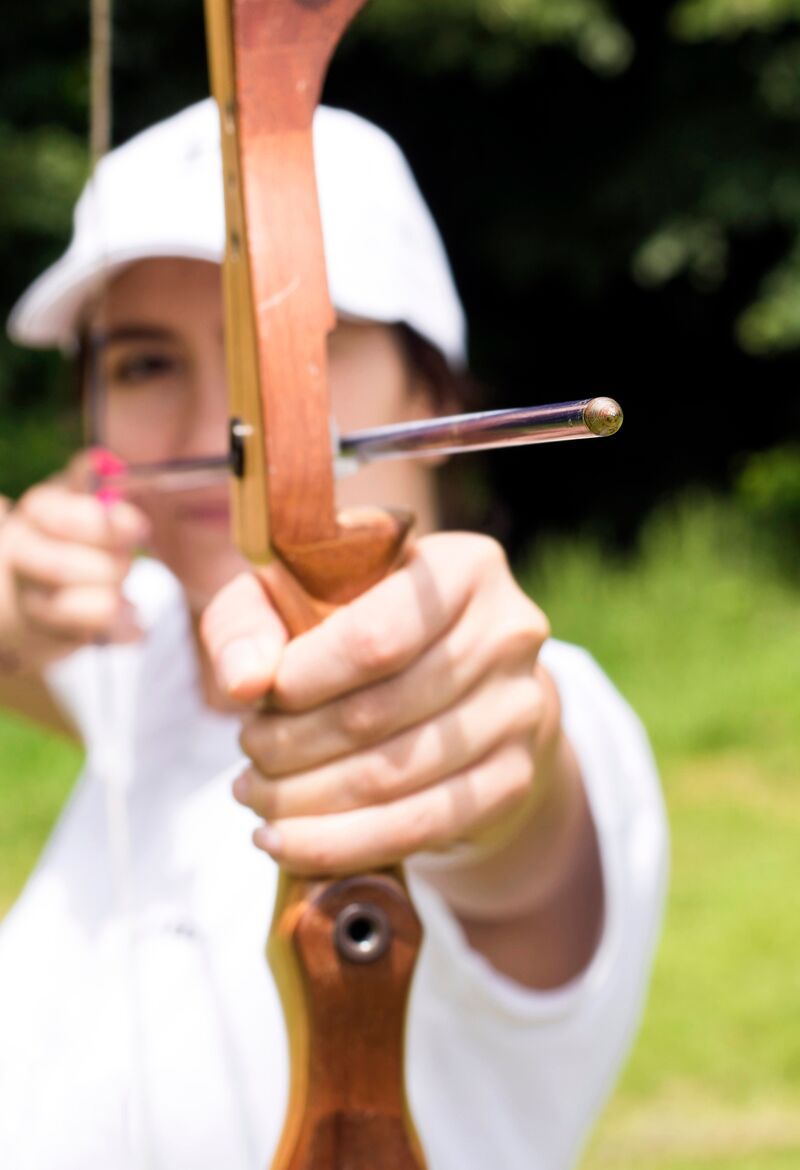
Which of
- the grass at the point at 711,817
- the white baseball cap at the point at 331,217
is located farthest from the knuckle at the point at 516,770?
the grass at the point at 711,817

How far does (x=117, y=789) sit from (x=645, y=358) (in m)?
4.42

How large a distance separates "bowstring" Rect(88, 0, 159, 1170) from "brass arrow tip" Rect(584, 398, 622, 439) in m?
0.37

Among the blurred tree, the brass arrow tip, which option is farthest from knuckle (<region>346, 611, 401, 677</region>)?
the blurred tree

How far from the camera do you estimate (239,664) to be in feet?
1.28

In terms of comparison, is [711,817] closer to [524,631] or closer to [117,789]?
[117,789]

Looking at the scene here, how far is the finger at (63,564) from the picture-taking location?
733mm

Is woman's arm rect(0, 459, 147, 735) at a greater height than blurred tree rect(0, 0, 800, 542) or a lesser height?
lesser

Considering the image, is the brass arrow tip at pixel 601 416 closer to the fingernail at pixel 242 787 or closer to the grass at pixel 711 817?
the fingernail at pixel 242 787

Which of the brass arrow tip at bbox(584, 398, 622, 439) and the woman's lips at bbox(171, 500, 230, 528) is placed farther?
the woman's lips at bbox(171, 500, 230, 528)

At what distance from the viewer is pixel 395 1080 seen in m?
0.44

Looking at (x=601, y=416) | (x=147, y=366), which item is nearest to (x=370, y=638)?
(x=601, y=416)

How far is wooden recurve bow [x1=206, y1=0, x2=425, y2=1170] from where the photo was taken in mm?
413

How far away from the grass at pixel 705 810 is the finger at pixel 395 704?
129cm

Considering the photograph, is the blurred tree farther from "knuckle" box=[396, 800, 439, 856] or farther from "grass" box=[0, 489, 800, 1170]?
"knuckle" box=[396, 800, 439, 856]
